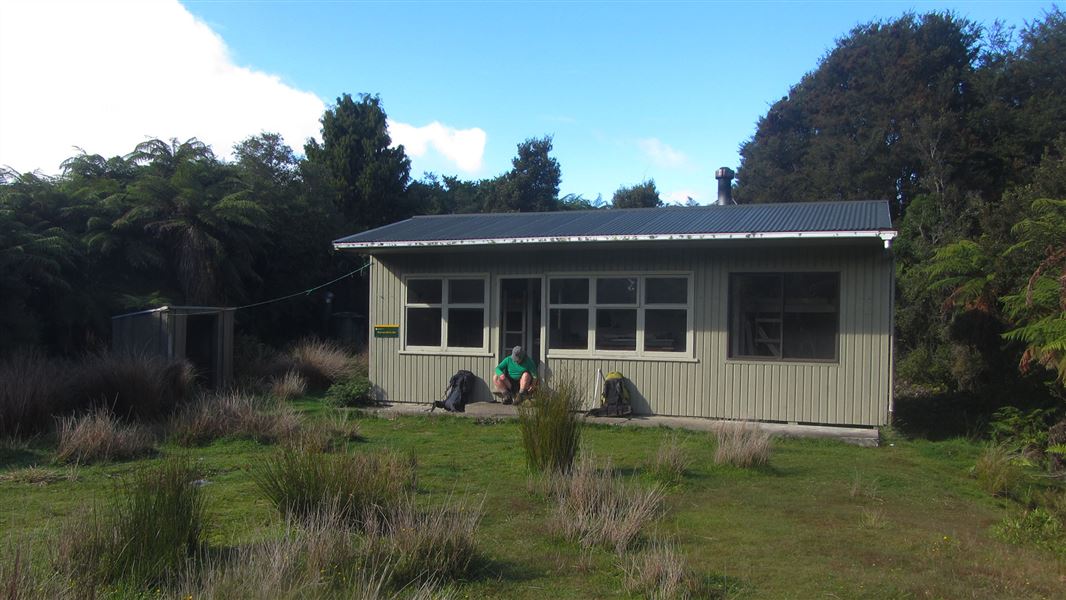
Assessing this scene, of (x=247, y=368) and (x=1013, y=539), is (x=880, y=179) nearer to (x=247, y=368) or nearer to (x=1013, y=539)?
(x=247, y=368)

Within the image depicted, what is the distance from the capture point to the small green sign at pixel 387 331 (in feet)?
46.5

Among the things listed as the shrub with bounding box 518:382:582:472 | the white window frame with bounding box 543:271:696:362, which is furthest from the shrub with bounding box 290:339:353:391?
the shrub with bounding box 518:382:582:472

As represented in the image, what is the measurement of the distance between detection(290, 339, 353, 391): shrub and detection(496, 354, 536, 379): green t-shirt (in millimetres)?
5177

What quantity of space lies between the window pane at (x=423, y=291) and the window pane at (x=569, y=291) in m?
2.08

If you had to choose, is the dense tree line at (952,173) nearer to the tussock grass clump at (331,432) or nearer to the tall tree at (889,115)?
the tall tree at (889,115)

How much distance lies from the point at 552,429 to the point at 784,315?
5683 mm

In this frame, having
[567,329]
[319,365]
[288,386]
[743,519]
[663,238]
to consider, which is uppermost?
[663,238]

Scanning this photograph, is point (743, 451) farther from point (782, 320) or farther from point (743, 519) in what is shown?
point (782, 320)

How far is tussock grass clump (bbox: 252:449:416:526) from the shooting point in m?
5.49

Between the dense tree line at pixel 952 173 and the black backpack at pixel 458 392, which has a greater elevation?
the dense tree line at pixel 952 173

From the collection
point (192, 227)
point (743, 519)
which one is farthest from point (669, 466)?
point (192, 227)

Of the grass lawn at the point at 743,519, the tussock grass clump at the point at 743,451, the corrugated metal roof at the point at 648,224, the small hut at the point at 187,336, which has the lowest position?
the grass lawn at the point at 743,519

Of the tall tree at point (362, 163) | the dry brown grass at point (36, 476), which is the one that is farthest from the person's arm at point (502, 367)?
the tall tree at point (362, 163)

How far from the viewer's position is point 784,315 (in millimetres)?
11789
